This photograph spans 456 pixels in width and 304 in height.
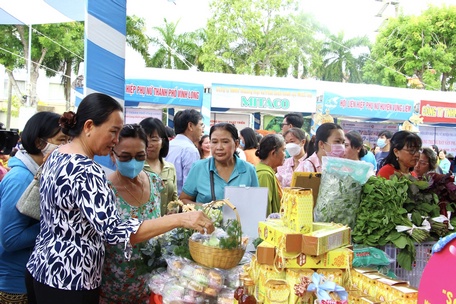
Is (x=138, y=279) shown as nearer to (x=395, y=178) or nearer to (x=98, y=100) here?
(x=98, y=100)

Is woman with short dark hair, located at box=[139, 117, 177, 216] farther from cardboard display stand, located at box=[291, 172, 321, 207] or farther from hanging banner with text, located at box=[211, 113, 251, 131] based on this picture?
hanging banner with text, located at box=[211, 113, 251, 131]

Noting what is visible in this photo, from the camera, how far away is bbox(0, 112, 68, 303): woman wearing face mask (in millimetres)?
2391

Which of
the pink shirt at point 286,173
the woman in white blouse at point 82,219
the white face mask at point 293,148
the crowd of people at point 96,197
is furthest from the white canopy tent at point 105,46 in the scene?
the white face mask at point 293,148

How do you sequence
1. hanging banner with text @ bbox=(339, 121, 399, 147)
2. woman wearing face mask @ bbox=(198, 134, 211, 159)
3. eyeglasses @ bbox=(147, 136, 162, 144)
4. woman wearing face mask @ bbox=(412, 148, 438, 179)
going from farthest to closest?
hanging banner with text @ bbox=(339, 121, 399, 147), woman wearing face mask @ bbox=(198, 134, 211, 159), woman wearing face mask @ bbox=(412, 148, 438, 179), eyeglasses @ bbox=(147, 136, 162, 144)

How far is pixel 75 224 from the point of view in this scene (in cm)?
198

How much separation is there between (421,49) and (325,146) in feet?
75.2

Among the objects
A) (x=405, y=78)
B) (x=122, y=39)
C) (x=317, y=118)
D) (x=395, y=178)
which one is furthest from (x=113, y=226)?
(x=405, y=78)

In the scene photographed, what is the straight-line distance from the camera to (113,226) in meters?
1.90

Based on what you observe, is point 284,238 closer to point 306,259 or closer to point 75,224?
point 306,259

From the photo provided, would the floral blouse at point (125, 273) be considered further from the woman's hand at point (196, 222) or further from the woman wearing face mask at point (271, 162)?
the woman wearing face mask at point (271, 162)

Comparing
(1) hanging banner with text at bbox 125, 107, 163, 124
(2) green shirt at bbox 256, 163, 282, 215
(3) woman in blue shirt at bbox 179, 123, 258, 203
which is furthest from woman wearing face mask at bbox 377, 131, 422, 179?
(1) hanging banner with text at bbox 125, 107, 163, 124

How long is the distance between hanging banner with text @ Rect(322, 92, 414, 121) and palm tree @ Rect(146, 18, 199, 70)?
58.6 ft

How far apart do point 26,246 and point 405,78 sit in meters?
25.2

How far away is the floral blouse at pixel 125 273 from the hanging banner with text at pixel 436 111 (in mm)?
11583
